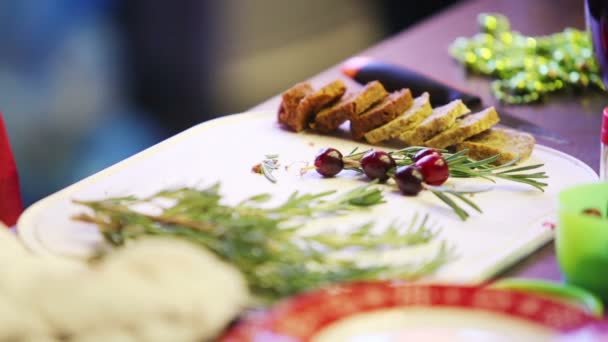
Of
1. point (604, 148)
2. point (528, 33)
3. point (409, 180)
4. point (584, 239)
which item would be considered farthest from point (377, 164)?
point (528, 33)

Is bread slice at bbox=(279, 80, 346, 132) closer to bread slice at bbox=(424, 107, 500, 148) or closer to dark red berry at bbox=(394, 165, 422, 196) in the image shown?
bread slice at bbox=(424, 107, 500, 148)

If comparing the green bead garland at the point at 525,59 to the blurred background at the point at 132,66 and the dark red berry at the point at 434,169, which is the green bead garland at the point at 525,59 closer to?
the dark red berry at the point at 434,169

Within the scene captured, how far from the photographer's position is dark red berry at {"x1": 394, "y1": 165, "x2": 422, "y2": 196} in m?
1.40

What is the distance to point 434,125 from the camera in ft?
5.37

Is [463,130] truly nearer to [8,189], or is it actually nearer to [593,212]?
[593,212]

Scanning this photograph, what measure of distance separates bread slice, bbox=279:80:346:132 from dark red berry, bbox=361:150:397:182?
30 centimetres

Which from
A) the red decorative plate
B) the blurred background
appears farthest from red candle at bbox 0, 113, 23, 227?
the blurred background

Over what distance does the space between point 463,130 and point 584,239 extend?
22.5 inches

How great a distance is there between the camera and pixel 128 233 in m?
1.21

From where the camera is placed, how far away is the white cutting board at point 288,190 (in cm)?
125

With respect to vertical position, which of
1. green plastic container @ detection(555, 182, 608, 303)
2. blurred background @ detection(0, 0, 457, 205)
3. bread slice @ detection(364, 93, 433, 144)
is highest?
green plastic container @ detection(555, 182, 608, 303)

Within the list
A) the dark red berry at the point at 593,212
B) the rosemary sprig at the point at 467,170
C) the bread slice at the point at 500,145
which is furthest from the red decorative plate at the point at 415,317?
the bread slice at the point at 500,145

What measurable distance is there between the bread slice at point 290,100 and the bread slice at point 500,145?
1.03 ft

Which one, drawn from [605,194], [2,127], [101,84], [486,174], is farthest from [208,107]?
[605,194]
